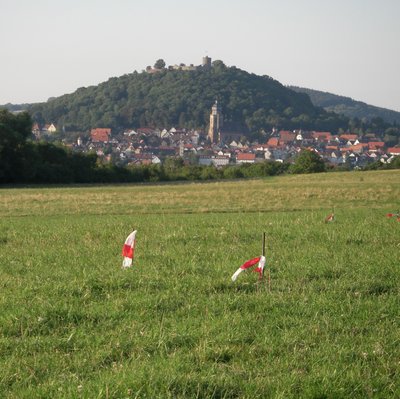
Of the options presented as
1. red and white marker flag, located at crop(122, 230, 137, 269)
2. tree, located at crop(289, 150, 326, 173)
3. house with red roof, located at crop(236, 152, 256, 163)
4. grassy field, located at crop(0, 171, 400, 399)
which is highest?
red and white marker flag, located at crop(122, 230, 137, 269)

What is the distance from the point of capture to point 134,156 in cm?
18525

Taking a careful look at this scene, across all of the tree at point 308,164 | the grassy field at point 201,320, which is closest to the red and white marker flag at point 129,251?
the grassy field at point 201,320

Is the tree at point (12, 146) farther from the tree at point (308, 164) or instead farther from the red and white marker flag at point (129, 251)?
the red and white marker flag at point (129, 251)

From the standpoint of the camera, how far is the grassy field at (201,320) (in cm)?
587

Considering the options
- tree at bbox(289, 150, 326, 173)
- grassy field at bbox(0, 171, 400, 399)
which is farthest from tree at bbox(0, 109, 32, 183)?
grassy field at bbox(0, 171, 400, 399)

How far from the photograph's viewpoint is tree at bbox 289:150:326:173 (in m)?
87.6

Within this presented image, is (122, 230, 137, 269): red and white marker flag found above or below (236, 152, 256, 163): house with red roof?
above

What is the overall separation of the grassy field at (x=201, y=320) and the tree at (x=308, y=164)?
2905 inches

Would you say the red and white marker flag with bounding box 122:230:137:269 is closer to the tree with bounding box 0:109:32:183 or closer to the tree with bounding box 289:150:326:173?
the tree with bounding box 0:109:32:183

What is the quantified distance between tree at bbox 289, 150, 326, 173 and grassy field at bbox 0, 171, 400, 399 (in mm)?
73780

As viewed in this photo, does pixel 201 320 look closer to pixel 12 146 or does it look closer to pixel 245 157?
pixel 12 146

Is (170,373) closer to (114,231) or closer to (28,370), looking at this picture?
(28,370)

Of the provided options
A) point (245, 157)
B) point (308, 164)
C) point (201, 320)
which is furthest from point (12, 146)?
point (245, 157)

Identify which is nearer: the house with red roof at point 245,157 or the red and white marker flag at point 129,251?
the red and white marker flag at point 129,251
